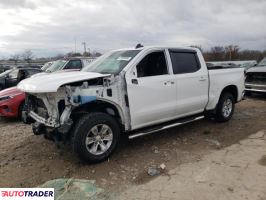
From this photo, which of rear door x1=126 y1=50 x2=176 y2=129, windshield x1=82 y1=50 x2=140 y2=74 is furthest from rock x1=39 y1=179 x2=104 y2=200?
windshield x1=82 y1=50 x2=140 y2=74

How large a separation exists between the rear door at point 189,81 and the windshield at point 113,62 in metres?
0.94

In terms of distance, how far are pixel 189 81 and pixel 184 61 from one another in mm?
447

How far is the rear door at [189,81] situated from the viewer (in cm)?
572

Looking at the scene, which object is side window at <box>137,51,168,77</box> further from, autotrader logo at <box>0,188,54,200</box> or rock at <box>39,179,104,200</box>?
autotrader logo at <box>0,188,54,200</box>

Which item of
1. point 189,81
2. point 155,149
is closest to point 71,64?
point 189,81

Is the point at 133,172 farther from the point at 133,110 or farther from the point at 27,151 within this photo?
the point at 27,151

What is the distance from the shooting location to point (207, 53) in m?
34.8

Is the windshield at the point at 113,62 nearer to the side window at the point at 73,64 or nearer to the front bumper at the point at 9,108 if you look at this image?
the front bumper at the point at 9,108

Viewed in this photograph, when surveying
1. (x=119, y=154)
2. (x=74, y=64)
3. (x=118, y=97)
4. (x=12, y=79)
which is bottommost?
(x=119, y=154)

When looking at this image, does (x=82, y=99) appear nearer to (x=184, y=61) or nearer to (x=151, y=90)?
(x=151, y=90)

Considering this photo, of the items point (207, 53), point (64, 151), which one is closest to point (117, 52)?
point (64, 151)

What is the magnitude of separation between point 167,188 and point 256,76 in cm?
802

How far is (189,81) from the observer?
231 inches

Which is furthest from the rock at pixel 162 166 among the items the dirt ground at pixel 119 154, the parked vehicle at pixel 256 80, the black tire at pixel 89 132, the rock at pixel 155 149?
the parked vehicle at pixel 256 80
